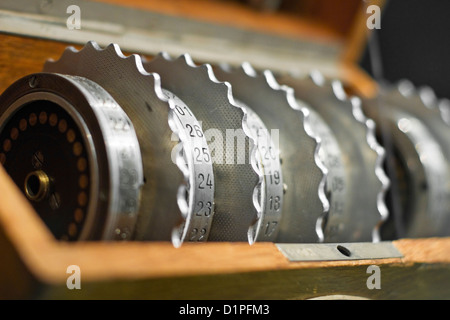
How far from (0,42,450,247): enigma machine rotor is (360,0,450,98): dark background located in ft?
2.68

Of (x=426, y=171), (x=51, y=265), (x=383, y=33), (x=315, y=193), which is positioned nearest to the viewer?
(x=51, y=265)

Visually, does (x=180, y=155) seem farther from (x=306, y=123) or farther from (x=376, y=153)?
(x=376, y=153)

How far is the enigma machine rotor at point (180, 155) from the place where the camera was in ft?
2.09

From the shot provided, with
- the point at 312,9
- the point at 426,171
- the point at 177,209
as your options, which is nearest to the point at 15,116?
the point at 177,209

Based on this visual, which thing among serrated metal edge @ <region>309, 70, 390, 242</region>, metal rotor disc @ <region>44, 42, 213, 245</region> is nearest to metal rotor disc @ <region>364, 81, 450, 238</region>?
serrated metal edge @ <region>309, 70, 390, 242</region>

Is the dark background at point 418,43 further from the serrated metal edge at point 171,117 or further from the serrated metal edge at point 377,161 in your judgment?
the serrated metal edge at point 171,117

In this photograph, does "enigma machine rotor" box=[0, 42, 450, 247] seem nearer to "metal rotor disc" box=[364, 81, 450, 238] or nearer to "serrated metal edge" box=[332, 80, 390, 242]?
"serrated metal edge" box=[332, 80, 390, 242]

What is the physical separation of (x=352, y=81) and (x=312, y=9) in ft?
0.68

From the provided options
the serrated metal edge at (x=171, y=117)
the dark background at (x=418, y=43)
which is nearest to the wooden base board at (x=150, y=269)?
the serrated metal edge at (x=171, y=117)

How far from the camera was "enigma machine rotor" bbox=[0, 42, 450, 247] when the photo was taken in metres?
0.64

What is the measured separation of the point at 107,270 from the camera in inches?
17.9

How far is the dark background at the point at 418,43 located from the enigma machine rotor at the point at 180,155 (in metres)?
0.82

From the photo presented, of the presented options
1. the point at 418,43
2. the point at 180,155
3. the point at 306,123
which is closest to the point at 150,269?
the point at 180,155
